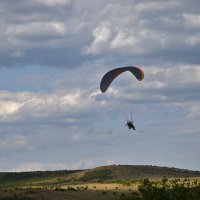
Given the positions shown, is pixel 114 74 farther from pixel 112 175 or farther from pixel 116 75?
pixel 112 175

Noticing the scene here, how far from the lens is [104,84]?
4997 cm

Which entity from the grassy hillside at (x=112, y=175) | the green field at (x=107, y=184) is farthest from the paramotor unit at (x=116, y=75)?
the grassy hillside at (x=112, y=175)

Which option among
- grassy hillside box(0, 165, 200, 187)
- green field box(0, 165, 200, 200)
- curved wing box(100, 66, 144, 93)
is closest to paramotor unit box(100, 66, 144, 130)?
curved wing box(100, 66, 144, 93)

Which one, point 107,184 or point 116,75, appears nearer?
point 116,75

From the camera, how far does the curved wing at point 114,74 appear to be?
48562mm

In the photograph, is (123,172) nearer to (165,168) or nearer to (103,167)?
(103,167)

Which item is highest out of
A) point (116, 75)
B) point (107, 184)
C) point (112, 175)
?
point (116, 75)

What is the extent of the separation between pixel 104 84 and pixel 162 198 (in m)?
20.7

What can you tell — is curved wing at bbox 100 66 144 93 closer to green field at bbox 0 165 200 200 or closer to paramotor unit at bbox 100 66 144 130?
paramotor unit at bbox 100 66 144 130

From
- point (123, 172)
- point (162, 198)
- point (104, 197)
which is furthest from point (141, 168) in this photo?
point (162, 198)

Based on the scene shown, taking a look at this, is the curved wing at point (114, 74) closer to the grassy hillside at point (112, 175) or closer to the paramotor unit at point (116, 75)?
the paramotor unit at point (116, 75)

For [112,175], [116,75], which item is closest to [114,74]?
[116,75]

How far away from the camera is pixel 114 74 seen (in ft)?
164

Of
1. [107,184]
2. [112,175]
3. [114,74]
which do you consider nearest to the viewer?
[114,74]
